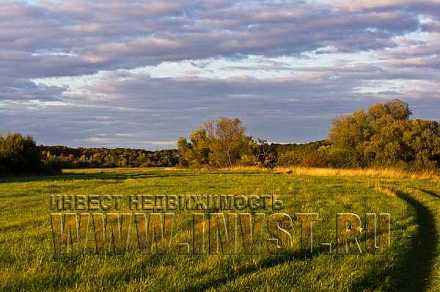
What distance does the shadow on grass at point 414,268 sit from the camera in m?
9.43

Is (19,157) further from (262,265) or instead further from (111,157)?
(262,265)

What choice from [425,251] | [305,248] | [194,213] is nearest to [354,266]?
[305,248]

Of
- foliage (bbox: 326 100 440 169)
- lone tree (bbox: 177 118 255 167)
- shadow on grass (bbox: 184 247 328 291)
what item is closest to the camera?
shadow on grass (bbox: 184 247 328 291)

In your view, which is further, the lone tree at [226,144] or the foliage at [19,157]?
the lone tree at [226,144]

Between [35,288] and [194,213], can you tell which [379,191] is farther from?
[35,288]

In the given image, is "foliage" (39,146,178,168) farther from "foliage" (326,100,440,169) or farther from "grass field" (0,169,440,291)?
"grass field" (0,169,440,291)

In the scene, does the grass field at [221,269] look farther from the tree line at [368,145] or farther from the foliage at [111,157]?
the foliage at [111,157]

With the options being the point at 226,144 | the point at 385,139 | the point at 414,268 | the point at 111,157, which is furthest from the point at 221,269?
the point at 111,157

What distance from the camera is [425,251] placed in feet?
40.1

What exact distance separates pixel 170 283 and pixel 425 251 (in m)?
6.22

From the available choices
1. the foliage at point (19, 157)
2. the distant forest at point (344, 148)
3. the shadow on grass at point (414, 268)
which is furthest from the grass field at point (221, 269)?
the foliage at point (19, 157)

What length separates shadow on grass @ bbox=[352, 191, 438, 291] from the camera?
9.43 m

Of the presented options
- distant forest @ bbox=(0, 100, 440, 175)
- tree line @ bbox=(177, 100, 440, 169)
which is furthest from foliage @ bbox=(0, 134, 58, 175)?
tree line @ bbox=(177, 100, 440, 169)

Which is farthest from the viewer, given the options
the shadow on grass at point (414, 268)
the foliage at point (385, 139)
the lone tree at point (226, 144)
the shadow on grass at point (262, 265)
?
the lone tree at point (226, 144)
